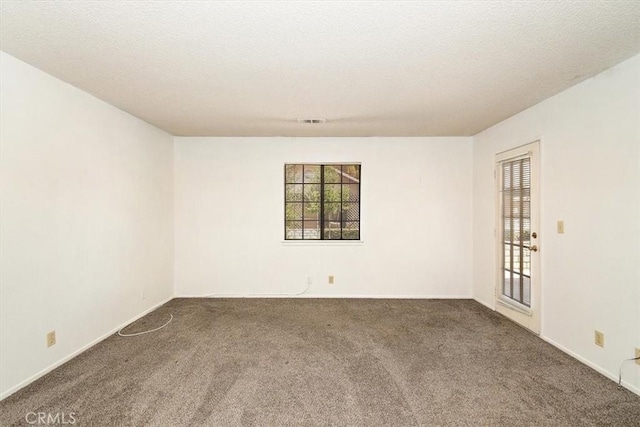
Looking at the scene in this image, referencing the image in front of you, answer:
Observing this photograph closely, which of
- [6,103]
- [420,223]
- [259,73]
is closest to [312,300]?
[420,223]

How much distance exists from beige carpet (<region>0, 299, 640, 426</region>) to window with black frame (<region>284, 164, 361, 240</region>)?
1.55 metres

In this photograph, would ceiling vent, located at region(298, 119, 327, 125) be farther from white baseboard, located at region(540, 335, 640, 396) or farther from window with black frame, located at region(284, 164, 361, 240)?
white baseboard, located at region(540, 335, 640, 396)

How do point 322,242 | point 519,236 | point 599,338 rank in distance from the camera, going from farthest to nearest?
point 322,242 → point 519,236 → point 599,338

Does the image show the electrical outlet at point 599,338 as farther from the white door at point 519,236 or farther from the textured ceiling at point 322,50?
the textured ceiling at point 322,50

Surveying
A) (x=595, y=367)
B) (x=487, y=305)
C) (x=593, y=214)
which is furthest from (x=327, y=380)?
(x=487, y=305)

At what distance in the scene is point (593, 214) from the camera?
8.21 ft

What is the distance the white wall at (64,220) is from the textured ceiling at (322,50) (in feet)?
1.03

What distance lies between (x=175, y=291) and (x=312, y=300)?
6.89 ft

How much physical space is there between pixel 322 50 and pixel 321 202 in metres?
2.79

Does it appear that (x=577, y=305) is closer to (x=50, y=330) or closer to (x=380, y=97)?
(x=380, y=97)

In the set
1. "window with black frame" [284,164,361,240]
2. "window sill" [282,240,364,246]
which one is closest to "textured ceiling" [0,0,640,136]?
"window with black frame" [284,164,361,240]

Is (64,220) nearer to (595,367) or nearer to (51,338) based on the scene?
(51,338)

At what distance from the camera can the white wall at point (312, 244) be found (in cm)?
456

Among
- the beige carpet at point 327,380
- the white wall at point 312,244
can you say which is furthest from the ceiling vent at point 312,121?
the beige carpet at point 327,380
